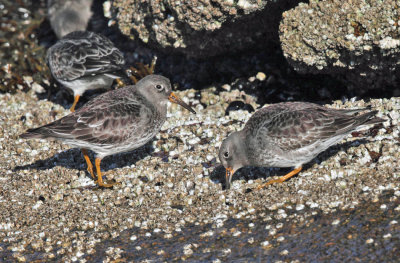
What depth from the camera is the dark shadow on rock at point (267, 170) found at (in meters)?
7.12

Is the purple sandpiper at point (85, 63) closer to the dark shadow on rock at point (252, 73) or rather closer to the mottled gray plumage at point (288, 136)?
the dark shadow on rock at point (252, 73)

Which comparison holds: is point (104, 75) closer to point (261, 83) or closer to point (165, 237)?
point (261, 83)

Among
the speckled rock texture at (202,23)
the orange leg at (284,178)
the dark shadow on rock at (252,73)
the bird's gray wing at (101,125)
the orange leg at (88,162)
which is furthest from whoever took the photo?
the dark shadow on rock at (252,73)

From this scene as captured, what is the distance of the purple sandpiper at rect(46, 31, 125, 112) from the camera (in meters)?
9.28

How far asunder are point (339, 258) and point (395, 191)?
1.42m

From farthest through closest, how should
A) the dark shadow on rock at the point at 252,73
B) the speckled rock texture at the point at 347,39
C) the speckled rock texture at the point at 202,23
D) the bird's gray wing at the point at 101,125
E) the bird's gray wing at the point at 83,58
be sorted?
1. the bird's gray wing at the point at 83,58
2. the dark shadow on rock at the point at 252,73
3. the speckled rock texture at the point at 202,23
4. the bird's gray wing at the point at 101,125
5. the speckled rock texture at the point at 347,39

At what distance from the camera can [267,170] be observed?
734 centimetres

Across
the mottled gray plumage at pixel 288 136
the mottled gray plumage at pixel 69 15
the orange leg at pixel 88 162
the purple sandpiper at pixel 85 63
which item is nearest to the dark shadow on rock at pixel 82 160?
the orange leg at pixel 88 162

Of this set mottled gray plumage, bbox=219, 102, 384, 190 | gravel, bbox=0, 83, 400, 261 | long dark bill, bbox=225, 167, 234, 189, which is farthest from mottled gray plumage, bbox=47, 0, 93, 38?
long dark bill, bbox=225, 167, 234, 189

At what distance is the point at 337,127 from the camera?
657 cm

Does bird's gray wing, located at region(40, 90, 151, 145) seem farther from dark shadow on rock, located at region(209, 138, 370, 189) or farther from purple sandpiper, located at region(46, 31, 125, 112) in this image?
purple sandpiper, located at region(46, 31, 125, 112)

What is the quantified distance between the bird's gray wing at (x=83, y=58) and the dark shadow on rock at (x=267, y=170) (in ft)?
10.4

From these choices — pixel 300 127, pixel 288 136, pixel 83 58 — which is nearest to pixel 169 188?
pixel 288 136

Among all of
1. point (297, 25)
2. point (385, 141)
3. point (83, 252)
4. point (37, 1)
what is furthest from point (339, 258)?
point (37, 1)
